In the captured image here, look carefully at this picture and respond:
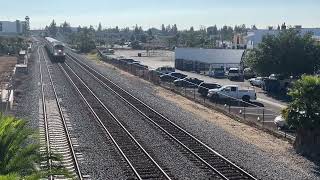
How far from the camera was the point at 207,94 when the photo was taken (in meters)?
40.3

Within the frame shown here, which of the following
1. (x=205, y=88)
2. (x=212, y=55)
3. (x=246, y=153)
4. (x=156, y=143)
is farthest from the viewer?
(x=212, y=55)

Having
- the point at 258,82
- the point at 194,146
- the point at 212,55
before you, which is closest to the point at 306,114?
the point at 194,146

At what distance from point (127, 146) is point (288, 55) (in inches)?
1103

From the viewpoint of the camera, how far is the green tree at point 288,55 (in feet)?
156

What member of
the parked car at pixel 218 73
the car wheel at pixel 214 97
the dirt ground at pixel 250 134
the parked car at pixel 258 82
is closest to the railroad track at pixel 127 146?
the dirt ground at pixel 250 134

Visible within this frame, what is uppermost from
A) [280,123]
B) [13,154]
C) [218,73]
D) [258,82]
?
[13,154]

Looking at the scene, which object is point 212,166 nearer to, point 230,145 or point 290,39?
point 230,145

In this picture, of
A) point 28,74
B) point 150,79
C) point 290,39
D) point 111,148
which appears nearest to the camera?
point 111,148

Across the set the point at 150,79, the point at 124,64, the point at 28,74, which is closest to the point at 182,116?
the point at 150,79

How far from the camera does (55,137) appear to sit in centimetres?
2492

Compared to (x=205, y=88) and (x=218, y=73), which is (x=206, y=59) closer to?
(x=218, y=73)

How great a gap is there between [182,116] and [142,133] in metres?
6.36

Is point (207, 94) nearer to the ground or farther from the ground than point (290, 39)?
nearer to the ground

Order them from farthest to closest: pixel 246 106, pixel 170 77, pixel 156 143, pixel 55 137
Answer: pixel 170 77 < pixel 246 106 < pixel 55 137 < pixel 156 143
